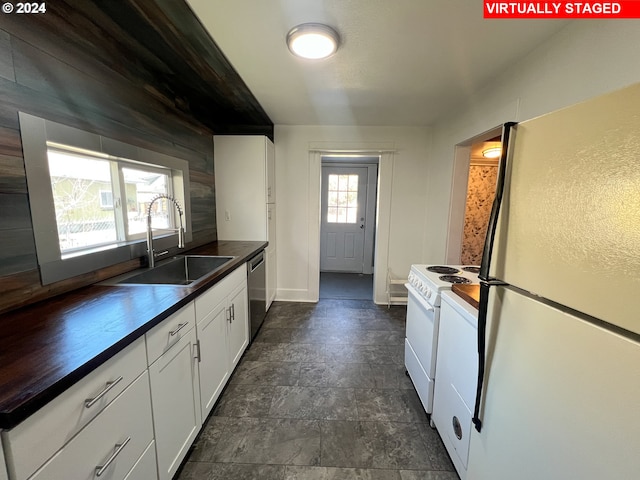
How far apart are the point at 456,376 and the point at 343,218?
3889 mm

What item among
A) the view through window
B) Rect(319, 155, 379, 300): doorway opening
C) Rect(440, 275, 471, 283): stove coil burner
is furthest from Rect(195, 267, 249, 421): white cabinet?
Rect(319, 155, 379, 300): doorway opening

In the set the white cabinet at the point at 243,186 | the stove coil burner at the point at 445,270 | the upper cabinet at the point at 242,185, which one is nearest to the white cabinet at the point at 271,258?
the white cabinet at the point at 243,186

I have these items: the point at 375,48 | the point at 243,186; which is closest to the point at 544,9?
the point at 375,48

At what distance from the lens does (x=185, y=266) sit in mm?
2203

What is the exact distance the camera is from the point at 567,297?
0.69 meters

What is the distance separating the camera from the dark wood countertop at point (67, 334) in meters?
0.64

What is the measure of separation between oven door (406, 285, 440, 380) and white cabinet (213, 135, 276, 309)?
1.78 m

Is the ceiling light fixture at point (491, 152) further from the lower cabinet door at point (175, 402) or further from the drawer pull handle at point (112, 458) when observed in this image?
the drawer pull handle at point (112, 458)

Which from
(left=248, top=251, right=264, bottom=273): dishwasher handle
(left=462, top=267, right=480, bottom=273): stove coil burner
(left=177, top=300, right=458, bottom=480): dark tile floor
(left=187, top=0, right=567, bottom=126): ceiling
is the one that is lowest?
(left=177, top=300, right=458, bottom=480): dark tile floor

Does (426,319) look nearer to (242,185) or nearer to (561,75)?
(561,75)

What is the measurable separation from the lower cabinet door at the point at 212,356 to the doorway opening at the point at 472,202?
2272mm

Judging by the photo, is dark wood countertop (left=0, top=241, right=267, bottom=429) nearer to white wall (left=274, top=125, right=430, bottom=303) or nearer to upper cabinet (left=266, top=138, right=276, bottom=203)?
upper cabinet (left=266, top=138, right=276, bottom=203)

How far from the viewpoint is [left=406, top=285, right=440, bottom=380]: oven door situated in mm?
1599

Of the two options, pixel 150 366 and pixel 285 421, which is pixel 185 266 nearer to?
pixel 150 366
